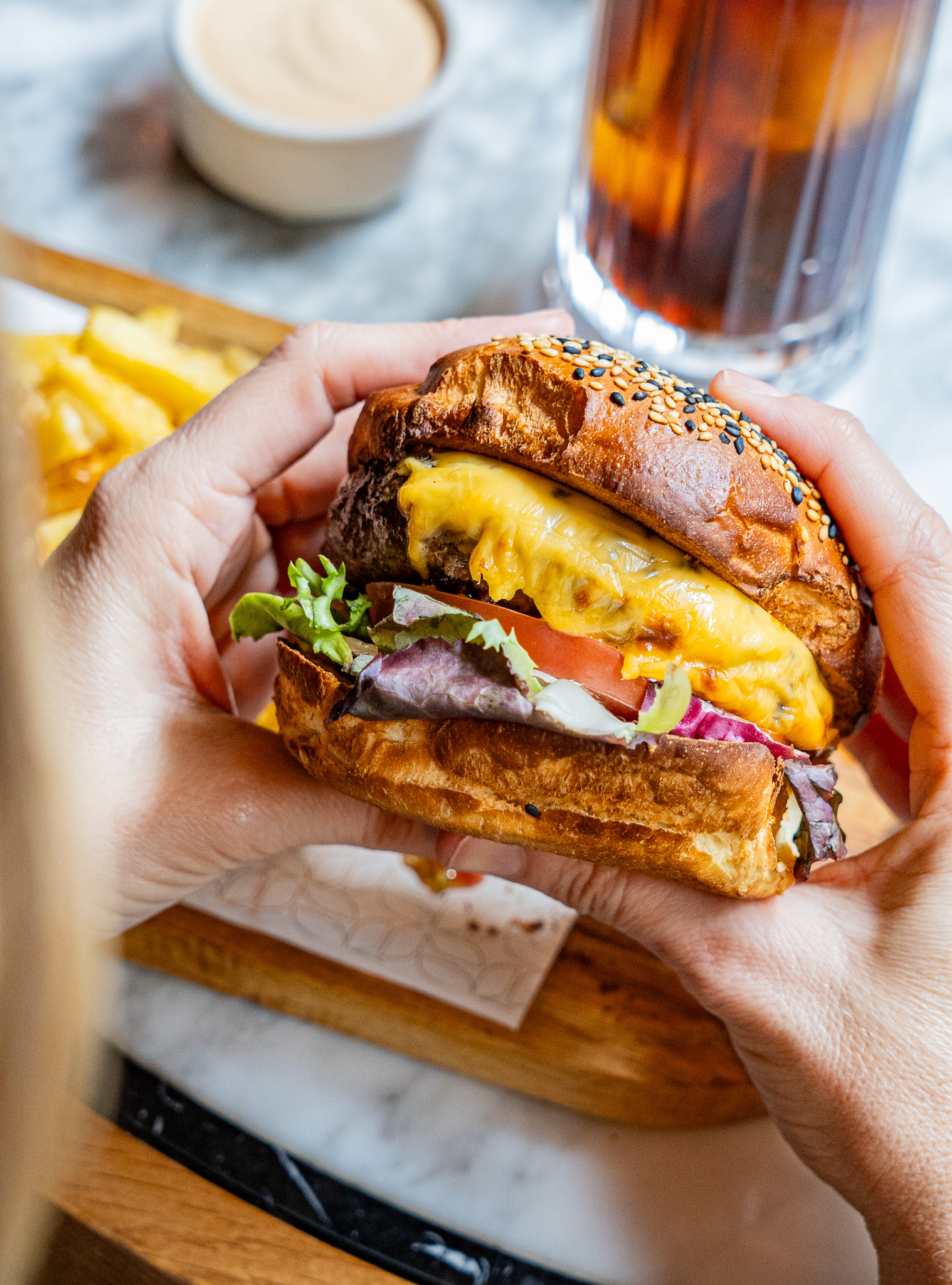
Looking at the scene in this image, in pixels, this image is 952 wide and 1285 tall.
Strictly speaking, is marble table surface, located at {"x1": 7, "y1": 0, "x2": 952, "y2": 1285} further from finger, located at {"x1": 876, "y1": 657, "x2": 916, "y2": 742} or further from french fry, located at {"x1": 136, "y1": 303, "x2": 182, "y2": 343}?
finger, located at {"x1": 876, "y1": 657, "x2": 916, "y2": 742}

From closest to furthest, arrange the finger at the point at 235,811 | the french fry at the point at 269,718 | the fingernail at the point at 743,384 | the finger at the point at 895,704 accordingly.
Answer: the finger at the point at 235,811 → the fingernail at the point at 743,384 → the finger at the point at 895,704 → the french fry at the point at 269,718

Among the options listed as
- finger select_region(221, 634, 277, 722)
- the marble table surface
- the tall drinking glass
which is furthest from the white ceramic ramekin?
finger select_region(221, 634, 277, 722)

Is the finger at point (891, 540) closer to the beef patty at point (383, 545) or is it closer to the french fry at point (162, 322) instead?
the beef patty at point (383, 545)

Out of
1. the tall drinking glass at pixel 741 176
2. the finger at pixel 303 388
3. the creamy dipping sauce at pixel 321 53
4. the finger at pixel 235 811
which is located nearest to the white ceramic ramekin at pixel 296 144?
the creamy dipping sauce at pixel 321 53

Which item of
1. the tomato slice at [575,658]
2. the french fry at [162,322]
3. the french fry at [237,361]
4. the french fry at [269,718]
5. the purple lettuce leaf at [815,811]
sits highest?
the tomato slice at [575,658]

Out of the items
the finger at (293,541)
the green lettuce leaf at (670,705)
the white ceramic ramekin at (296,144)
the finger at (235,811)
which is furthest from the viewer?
the white ceramic ramekin at (296,144)

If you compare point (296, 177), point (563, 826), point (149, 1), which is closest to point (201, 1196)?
point (563, 826)


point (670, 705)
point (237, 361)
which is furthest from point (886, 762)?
point (237, 361)
